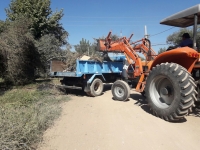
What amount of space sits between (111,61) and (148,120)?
5337 millimetres

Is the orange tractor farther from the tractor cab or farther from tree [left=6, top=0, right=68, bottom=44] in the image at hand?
tree [left=6, top=0, right=68, bottom=44]

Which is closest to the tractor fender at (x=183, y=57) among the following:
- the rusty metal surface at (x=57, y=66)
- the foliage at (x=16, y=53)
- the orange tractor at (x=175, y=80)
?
the orange tractor at (x=175, y=80)

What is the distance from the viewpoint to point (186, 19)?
18.2 feet

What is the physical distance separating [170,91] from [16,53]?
816cm

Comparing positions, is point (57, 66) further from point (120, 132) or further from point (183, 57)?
point (183, 57)

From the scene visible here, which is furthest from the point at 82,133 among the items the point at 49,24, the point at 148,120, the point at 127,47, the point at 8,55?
the point at 49,24

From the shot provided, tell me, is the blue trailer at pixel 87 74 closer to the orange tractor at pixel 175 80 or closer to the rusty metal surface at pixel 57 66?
the rusty metal surface at pixel 57 66

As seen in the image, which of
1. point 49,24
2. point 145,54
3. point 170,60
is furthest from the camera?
point 49,24

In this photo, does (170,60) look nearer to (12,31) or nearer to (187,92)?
(187,92)

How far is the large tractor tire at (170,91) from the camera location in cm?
431

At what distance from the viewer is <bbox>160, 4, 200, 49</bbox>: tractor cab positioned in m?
4.68

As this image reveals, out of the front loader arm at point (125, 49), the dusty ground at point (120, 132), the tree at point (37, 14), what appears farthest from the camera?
the tree at point (37, 14)

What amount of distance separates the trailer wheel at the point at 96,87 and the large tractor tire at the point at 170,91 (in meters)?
3.30

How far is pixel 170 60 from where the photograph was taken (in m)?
5.35
